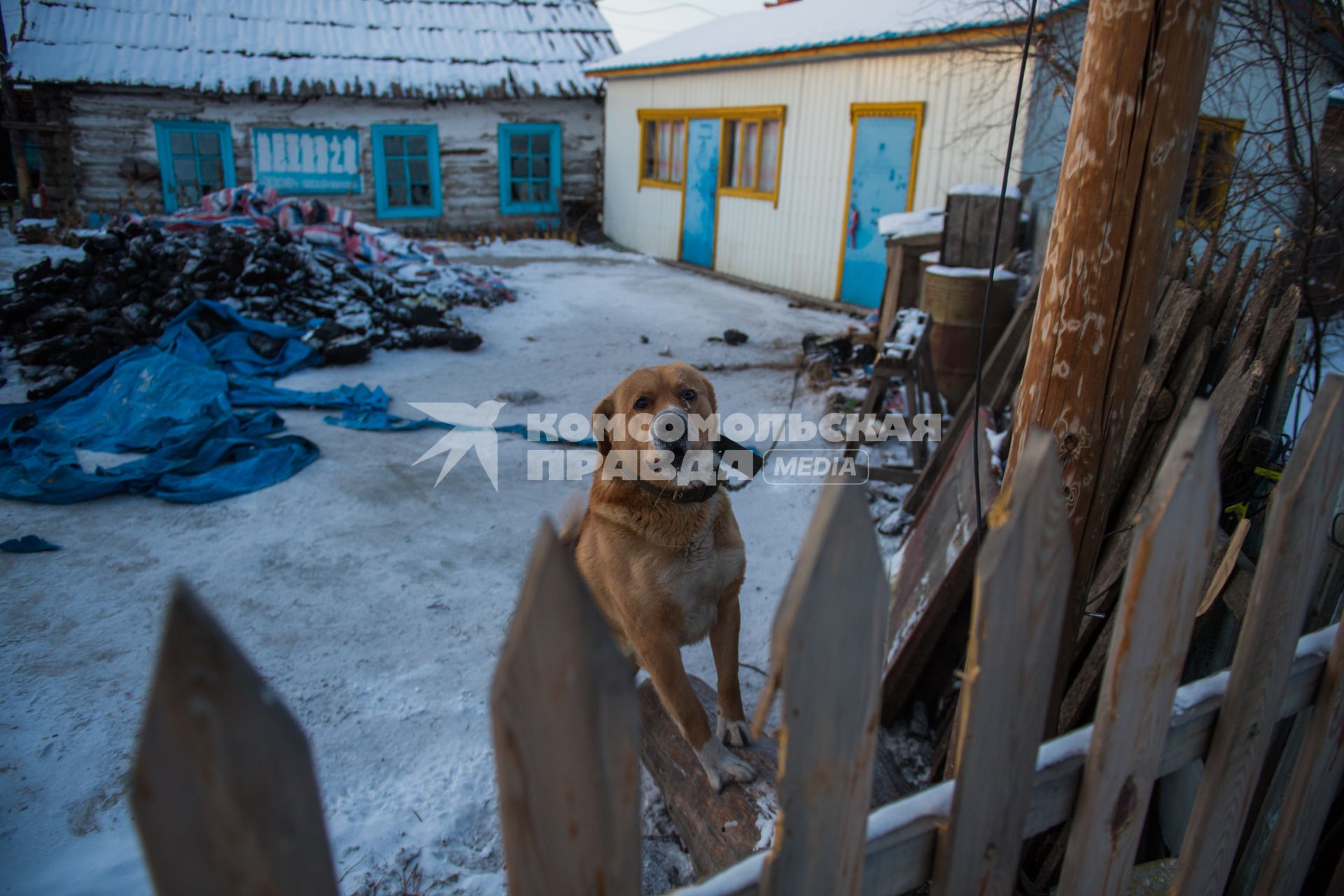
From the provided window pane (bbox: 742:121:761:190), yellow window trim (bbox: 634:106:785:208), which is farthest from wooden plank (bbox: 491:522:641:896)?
window pane (bbox: 742:121:761:190)

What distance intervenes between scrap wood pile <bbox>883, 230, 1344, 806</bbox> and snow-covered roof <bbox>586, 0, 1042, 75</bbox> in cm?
560

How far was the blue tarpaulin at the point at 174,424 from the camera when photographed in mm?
5254

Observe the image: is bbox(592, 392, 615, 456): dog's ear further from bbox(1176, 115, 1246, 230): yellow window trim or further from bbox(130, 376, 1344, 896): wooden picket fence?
bbox(1176, 115, 1246, 230): yellow window trim

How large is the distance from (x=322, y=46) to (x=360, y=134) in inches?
97.0

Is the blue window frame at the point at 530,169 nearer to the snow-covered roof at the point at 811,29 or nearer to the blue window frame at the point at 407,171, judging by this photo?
the blue window frame at the point at 407,171

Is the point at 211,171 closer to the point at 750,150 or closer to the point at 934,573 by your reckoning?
the point at 750,150

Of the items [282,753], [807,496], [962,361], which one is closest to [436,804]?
[282,753]

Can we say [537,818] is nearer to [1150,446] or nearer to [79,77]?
[1150,446]

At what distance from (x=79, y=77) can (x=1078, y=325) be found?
19815mm

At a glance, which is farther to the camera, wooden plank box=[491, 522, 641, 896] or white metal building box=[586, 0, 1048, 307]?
white metal building box=[586, 0, 1048, 307]

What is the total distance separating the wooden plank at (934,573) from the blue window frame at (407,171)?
16.8m

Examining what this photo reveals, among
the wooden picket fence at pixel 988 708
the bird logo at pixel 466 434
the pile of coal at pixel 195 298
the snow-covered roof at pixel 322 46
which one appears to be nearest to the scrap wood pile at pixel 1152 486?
the wooden picket fence at pixel 988 708

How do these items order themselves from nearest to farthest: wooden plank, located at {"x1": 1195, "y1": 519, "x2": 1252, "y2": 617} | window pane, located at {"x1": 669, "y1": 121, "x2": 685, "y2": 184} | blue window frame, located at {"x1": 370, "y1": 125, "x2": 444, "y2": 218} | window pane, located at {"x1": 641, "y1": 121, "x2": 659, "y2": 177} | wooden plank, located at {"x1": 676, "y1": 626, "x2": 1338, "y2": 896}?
wooden plank, located at {"x1": 676, "y1": 626, "x2": 1338, "y2": 896} → wooden plank, located at {"x1": 1195, "y1": 519, "x2": 1252, "y2": 617} → window pane, located at {"x1": 669, "y1": 121, "x2": 685, "y2": 184} → window pane, located at {"x1": 641, "y1": 121, "x2": 659, "y2": 177} → blue window frame, located at {"x1": 370, "y1": 125, "x2": 444, "y2": 218}

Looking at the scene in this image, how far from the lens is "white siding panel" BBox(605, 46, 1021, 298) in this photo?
9.46 m
